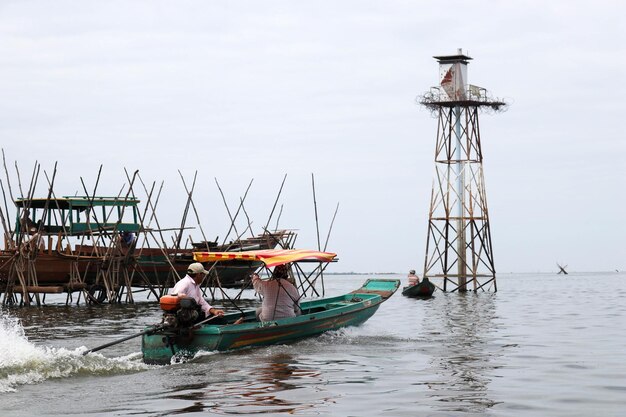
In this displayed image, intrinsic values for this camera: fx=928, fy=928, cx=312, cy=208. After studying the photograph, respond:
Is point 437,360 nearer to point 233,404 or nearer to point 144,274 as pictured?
point 233,404

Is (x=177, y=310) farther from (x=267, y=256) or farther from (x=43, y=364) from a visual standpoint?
(x=267, y=256)

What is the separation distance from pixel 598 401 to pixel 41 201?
27016 millimetres

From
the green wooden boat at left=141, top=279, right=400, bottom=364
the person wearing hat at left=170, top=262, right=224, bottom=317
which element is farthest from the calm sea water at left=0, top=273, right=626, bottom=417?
the person wearing hat at left=170, top=262, right=224, bottom=317

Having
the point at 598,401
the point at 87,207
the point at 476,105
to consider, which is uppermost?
the point at 476,105

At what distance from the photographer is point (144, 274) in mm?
35406

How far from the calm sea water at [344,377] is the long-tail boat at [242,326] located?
0.81 feet

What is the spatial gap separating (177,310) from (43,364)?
259 cm

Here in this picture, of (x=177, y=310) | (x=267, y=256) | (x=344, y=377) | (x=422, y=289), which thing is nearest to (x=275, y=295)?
(x=267, y=256)

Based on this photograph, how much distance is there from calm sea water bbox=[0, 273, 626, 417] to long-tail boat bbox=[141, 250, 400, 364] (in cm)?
25

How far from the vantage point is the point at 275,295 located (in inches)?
754

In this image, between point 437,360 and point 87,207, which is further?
point 87,207

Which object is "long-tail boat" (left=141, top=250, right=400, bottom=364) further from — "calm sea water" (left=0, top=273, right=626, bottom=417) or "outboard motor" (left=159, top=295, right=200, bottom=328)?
"calm sea water" (left=0, top=273, right=626, bottom=417)

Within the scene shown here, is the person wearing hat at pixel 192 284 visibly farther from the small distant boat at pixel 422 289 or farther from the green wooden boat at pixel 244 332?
the small distant boat at pixel 422 289

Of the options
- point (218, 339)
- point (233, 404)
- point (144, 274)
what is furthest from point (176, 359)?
point (144, 274)
